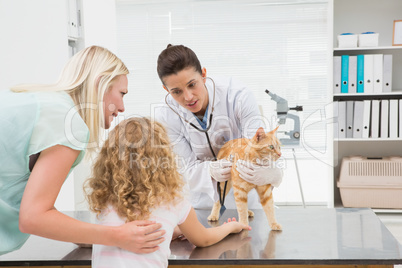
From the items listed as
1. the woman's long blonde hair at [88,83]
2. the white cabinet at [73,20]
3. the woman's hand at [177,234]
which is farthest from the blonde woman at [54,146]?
the white cabinet at [73,20]

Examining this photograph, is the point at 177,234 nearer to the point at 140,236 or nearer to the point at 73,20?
the point at 140,236

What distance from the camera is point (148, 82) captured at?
4.19 m

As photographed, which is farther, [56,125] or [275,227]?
[275,227]

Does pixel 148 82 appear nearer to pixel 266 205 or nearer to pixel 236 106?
pixel 236 106

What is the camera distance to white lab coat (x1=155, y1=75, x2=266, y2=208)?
1.71 m

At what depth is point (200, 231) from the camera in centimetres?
123

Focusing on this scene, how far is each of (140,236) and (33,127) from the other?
0.38 metres

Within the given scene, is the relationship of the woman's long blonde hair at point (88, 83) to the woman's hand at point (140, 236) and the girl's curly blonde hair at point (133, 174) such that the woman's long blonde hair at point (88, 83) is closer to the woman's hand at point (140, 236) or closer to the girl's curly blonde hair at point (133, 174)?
the girl's curly blonde hair at point (133, 174)

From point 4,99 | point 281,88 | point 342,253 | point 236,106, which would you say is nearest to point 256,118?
point 236,106

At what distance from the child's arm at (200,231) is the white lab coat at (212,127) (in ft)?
1.15

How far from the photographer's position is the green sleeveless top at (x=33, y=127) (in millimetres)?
939

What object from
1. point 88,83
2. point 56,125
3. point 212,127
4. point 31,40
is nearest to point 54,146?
point 56,125

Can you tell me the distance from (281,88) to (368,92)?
0.88 meters

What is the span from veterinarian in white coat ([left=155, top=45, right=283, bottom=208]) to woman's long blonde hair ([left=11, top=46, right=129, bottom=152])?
391 mm
